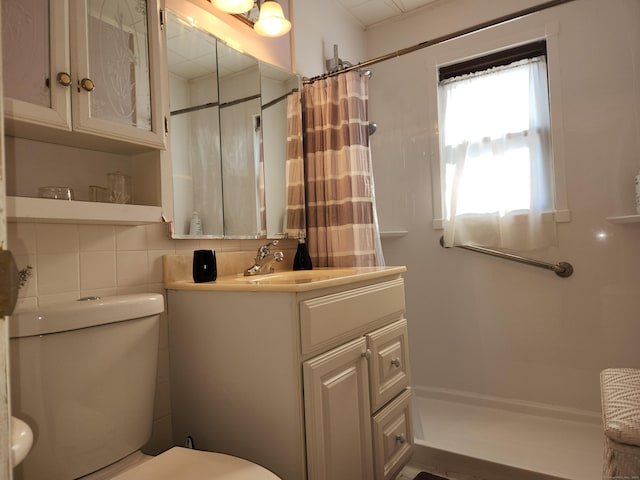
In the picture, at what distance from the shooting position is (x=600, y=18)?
6.40 feet

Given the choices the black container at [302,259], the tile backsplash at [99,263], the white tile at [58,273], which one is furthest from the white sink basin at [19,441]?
the black container at [302,259]

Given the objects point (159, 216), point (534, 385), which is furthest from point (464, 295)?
point (159, 216)

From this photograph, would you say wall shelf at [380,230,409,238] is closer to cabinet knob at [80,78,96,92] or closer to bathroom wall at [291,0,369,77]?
bathroom wall at [291,0,369,77]

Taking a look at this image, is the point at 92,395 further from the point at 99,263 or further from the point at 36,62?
the point at 36,62

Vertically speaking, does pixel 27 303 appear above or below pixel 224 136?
below

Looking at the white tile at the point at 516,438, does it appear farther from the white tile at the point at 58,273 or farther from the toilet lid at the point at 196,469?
the white tile at the point at 58,273

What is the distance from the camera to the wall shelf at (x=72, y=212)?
2.94ft

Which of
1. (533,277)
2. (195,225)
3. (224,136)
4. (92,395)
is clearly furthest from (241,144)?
(533,277)

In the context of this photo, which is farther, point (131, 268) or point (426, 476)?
point (426, 476)

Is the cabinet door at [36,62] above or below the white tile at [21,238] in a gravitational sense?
above

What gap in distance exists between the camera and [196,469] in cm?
95

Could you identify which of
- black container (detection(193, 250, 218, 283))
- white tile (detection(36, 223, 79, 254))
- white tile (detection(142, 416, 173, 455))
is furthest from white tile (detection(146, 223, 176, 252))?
white tile (detection(142, 416, 173, 455))

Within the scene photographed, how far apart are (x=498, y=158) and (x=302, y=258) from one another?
3.85ft

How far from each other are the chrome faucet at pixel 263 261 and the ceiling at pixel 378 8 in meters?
1.56
